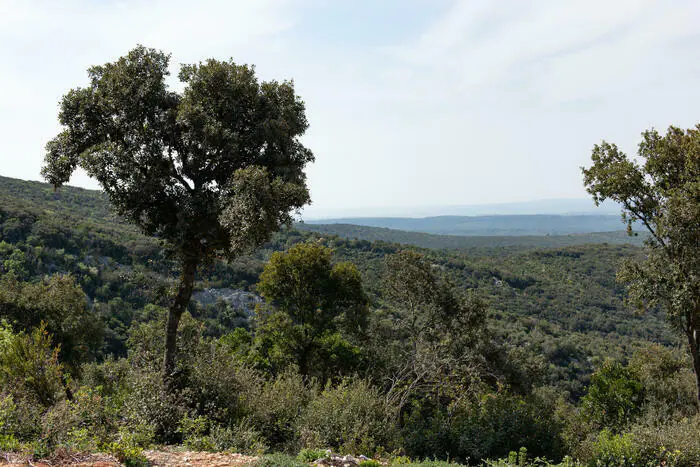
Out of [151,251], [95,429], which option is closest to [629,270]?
[95,429]

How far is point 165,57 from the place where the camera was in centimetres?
914

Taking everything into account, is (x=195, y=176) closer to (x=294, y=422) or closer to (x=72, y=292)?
(x=294, y=422)

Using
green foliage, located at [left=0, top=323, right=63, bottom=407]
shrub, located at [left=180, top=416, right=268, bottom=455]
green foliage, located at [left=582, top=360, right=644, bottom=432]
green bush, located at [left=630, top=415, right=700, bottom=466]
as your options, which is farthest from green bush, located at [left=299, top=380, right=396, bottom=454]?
green foliage, located at [left=582, top=360, right=644, bottom=432]

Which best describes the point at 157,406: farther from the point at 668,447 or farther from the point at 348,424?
the point at 668,447

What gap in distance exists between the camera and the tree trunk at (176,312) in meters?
9.18

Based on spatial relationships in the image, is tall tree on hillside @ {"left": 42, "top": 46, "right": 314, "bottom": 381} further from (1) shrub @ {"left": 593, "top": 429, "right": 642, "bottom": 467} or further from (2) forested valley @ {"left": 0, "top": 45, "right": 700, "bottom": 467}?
(1) shrub @ {"left": 593, "top": 429, "right": 642, "bottom": 467}

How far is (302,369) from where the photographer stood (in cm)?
1677

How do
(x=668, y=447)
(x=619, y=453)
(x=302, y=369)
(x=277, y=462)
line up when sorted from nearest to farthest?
(x=277, y=462) → (x=619, y=453) → (x=668, y=447) → (x=302, y=369)

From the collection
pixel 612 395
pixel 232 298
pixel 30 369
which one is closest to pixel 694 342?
pixel 612 395

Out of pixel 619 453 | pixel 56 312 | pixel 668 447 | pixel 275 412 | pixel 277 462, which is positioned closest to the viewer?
pixel 277 462

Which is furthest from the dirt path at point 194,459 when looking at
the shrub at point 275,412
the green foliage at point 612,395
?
the green foliage at point 612,395

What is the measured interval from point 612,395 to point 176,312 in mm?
20634

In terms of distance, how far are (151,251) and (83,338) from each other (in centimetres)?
2580

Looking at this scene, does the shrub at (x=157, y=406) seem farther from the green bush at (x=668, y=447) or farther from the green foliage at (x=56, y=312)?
the green foliage at (x=56, y=312)
